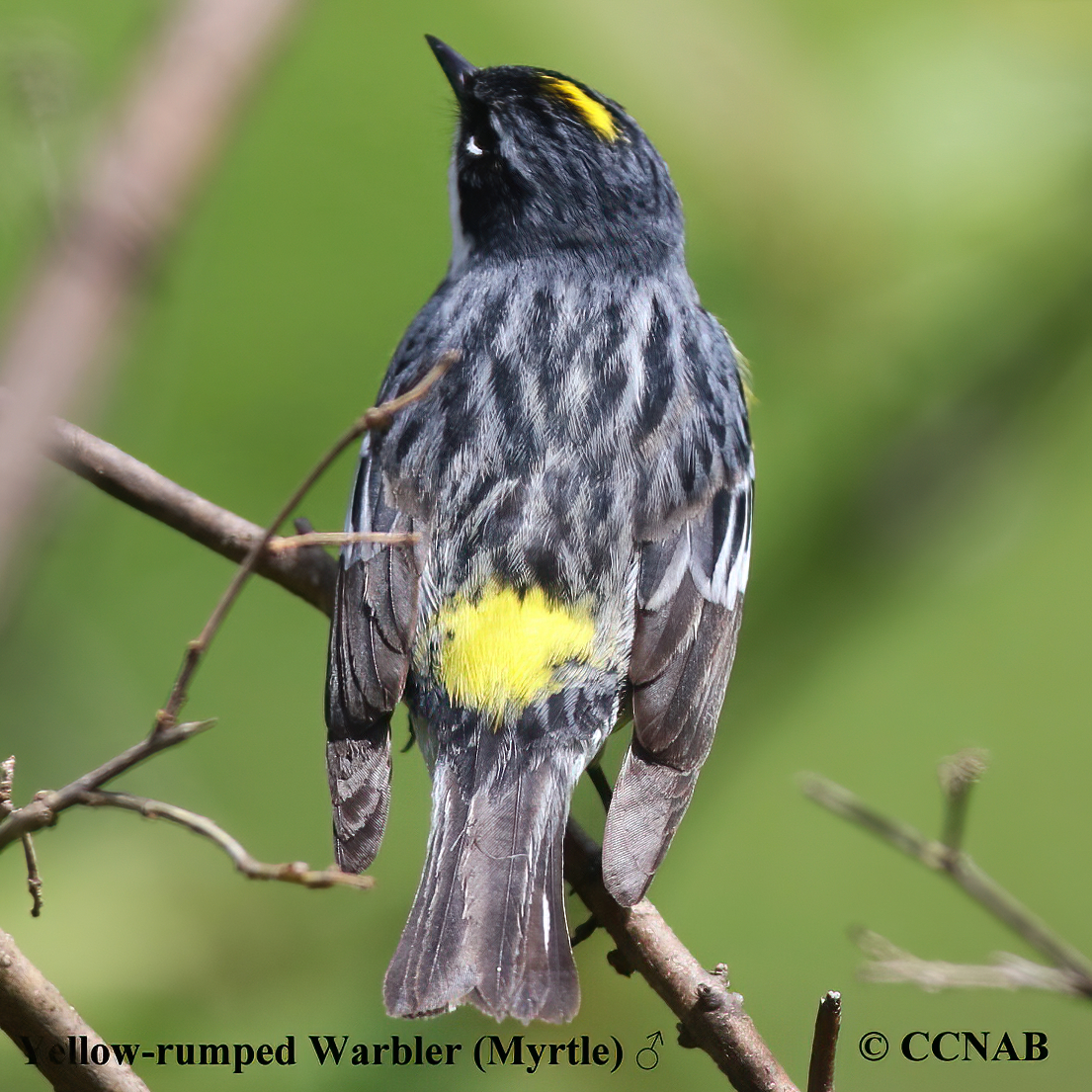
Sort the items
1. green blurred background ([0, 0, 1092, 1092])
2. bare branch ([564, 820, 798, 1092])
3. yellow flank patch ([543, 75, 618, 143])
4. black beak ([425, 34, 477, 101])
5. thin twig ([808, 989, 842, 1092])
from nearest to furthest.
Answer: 1. thin twig ([808, 989, 842, 1092])
2. bare branch ([564, 820, 798, 1092])
3. green blurred background ([0, 0, 1092, 1092])
4. yellow flank patch ([543, 75, 618, 143])
5. black beak ([425, 34, 477, 101])

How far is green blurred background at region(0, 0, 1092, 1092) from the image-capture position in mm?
2787

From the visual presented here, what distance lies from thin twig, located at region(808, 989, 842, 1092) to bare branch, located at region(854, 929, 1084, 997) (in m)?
0.43

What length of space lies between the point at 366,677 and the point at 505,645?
0.86 ft

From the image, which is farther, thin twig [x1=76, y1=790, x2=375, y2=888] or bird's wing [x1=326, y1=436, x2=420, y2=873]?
bird's wing [x1=326, y1=436, x2=420, y2=873]

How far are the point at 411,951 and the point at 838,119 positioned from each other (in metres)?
2.50

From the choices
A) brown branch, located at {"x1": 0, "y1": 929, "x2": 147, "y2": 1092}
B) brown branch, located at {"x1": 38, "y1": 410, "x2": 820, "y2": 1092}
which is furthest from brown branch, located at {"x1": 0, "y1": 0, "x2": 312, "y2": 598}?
brown branch, located at {"x1": 0, "y1": 929, "x2": 147, "y2": 1092}

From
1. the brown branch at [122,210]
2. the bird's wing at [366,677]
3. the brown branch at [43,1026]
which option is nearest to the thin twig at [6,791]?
the brown branch at [43,1026]

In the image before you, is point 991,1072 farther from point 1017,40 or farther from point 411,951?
point 1017,40

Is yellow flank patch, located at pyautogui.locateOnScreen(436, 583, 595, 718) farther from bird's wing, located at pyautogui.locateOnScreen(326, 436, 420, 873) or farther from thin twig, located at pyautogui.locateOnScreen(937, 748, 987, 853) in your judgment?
thin twig, located at pyautogui.locateOnScreen(937, 748, 987, 853)

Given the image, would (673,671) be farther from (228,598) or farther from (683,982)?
(228,598)

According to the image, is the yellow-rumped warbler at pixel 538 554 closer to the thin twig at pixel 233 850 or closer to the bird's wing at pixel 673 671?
the bird's wing at pixel 673 671

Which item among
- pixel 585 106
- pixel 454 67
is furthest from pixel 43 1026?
pixel 454 67

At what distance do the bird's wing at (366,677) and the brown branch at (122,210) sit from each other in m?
1.36

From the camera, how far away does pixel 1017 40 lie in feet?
10.6
